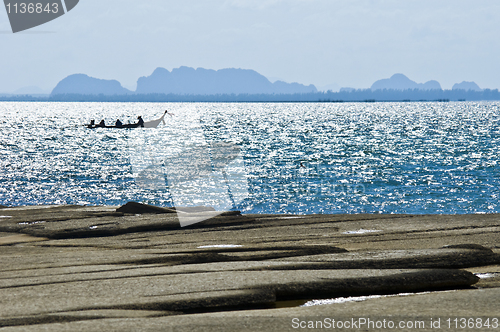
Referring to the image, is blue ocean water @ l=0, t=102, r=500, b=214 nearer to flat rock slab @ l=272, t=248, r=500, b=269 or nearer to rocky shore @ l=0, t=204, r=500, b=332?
rocky shore @ l=0, t=204, r=500, b=332

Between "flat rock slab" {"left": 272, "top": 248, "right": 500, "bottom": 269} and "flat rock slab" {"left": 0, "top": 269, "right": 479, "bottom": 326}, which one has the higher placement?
"flat rock slab" {"left": 0, "top": 269, "right": 479, "bottom": 326}

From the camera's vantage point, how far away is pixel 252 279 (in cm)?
880

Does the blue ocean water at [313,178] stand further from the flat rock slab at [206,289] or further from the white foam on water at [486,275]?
the flat rock slab at [206,289]

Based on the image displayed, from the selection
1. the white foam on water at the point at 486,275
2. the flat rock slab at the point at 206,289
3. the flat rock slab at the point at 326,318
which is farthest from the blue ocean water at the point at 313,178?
the flat rock slab at the point at 326,318

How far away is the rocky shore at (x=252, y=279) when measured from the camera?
6863 millimetres

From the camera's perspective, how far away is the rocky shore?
6.86 metres

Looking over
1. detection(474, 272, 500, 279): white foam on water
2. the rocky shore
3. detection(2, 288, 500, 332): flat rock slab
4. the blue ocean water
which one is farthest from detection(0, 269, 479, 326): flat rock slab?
the blue ocean water

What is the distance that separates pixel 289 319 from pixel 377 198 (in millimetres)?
31268

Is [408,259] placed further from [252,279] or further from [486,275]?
[252,279]

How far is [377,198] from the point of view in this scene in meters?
36.6

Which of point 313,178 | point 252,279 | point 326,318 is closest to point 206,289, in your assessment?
point 252,279

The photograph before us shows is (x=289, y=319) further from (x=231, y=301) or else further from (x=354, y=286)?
(x=354, y=286)

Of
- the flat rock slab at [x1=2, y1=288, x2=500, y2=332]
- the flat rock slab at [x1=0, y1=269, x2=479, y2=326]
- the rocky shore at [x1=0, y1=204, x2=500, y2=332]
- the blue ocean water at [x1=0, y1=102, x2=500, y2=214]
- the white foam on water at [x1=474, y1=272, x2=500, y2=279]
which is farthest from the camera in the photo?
the blue ocean water at [x1=0, y1=102, x2=500, y2=214]

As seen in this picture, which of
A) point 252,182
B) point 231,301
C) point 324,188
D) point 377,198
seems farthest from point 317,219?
point 252,182
